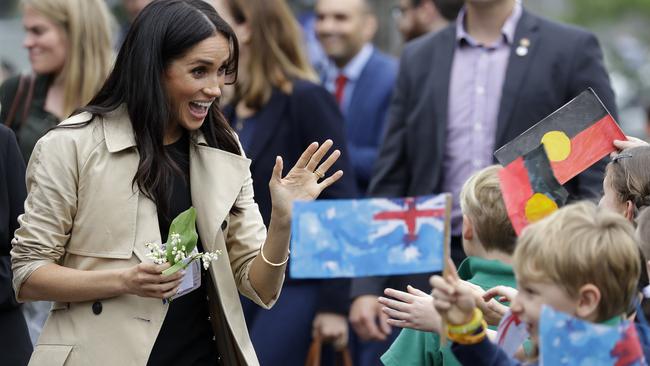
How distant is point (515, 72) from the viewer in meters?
6.59

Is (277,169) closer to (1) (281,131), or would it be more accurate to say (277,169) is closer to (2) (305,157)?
(2) (305,157)

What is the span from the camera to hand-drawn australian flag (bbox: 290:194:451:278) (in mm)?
3604

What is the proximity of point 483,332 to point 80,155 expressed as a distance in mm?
1617

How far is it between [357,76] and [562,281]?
560 cm

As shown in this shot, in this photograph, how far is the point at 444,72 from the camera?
6.79 metres

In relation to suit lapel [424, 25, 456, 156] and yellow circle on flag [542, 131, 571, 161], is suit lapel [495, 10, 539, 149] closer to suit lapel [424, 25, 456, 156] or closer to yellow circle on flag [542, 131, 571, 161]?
suit lapel [424, 25, 456, 156]

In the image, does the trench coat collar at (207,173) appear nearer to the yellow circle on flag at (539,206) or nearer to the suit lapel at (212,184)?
the suit lapel at (212,184)

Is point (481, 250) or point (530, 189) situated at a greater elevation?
point (530, 189)

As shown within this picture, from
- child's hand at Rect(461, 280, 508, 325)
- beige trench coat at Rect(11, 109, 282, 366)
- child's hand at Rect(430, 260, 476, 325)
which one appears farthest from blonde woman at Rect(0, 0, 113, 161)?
child's hand at Rect(430, 260, 476, 325)

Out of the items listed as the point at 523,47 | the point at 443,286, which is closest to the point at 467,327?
the point at 443,286

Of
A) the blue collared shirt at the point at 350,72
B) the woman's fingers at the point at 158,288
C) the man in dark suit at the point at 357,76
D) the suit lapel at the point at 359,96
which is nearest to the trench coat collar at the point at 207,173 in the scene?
the woman's fingers at the point at 158,288

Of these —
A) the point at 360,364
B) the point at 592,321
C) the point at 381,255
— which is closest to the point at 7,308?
the point at 381,255

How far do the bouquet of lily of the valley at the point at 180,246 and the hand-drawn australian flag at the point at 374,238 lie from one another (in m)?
0.76

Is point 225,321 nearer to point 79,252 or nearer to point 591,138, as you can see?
point 79,252
